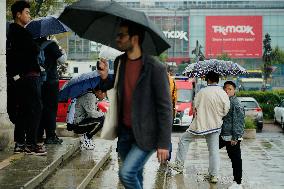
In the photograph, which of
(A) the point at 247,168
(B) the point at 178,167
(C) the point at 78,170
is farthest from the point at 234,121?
(A) the point at 247,168

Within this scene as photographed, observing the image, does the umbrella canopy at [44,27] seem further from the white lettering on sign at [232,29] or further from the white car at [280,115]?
the white lettering on sign at [232,29]

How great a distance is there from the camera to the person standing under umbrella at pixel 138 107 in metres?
4.81

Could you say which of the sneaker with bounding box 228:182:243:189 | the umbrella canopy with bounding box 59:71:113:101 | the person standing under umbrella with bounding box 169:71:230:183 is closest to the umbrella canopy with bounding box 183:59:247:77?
the person standing under umbrella with bounding box 169:71:230:183

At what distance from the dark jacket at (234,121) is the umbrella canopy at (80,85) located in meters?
2.29

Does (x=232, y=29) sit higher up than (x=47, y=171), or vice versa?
(x=232, y=29)

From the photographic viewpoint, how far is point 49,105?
9.41m

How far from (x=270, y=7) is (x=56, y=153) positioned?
407ft

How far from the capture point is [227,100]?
348 inches

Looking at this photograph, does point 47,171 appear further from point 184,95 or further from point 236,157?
point 184,95

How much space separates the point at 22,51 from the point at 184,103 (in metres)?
15.6

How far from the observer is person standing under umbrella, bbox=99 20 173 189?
481 cm

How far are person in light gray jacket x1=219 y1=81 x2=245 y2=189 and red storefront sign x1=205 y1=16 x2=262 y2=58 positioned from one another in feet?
383

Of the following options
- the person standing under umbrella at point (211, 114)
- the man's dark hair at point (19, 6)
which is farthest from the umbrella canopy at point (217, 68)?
the man's dark hair at point (19, 6)

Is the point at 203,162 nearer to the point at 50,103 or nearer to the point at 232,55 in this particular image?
the point at 50,103
